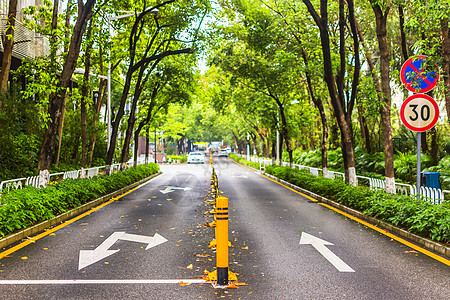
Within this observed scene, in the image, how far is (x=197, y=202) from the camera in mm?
14141

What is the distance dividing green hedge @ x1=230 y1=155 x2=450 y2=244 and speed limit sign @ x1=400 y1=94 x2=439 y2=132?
1.65 metres

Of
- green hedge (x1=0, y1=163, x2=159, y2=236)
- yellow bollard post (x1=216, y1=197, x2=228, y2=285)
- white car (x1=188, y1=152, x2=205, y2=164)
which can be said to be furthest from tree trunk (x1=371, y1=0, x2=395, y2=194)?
white car (x1=188, y1=152, x2=205, y2=164)

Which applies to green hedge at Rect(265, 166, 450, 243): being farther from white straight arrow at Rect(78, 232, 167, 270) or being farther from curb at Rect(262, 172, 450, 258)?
white straight arrow at Rect(78, 232, 167, 270)

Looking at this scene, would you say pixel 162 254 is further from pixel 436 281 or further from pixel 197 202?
pixel 197 202

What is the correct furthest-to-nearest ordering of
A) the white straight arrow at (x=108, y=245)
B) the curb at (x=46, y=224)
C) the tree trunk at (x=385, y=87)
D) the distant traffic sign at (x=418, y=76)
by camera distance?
1. the tree trunk at (x=385, y=87)
2. the distant traffic sign at (x=418, y=76)
3. the curb at (x=46, y=224)
4. the white straight arrow at (x=108, y=245)

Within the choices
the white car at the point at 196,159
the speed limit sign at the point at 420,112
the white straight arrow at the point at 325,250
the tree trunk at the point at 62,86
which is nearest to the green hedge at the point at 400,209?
the speed limit sign at the point at 420,112

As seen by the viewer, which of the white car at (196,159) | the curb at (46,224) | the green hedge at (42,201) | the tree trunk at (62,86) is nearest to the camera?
the curb at (46,224)

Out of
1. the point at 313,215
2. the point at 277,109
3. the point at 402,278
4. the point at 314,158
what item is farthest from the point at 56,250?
the point at 314,158

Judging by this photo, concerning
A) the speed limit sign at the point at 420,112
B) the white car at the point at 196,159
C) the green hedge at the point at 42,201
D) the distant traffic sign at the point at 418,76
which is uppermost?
the distant traffic sign at the point at 418,76

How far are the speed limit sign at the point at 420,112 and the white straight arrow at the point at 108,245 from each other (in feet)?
19.0

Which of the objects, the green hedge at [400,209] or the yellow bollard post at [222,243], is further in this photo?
the green hedge at [400,209]

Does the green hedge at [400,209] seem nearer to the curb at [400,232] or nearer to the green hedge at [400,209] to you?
the green hedge at [400,209]

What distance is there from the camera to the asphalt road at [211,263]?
506 centimetres

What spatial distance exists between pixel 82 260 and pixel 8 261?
1.07 metres
